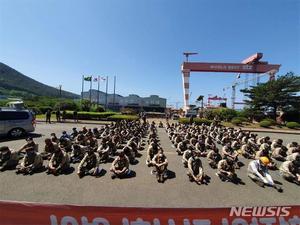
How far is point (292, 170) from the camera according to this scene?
10188 millimetres

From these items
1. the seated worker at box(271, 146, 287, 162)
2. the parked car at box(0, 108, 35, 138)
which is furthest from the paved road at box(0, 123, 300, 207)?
the parked car at box(0, 108, 35, 138)

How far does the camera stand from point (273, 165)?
12086mm

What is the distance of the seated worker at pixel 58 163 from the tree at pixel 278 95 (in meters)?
37.2

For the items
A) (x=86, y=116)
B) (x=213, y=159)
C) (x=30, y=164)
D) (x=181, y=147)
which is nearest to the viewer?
(x=30, y=164)

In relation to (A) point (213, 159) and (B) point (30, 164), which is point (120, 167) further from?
(A) point (213, 159)

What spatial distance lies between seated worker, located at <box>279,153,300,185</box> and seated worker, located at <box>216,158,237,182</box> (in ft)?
7.43

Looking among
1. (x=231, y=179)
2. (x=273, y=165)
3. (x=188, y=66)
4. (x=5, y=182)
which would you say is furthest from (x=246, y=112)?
(x=5, y=182)

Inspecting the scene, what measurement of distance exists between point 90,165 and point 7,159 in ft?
11.7

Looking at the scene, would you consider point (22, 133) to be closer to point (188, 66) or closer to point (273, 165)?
point (273, 165)

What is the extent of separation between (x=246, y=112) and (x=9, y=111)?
Result: 36745mm

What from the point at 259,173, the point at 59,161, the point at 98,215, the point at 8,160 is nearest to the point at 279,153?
the point at 259,173

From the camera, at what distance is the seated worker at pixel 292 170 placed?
9880mm

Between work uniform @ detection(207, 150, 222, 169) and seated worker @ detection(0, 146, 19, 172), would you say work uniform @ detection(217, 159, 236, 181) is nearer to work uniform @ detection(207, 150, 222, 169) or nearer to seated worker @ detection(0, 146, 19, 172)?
work uniform @ detection(207, 150, 222, 169)

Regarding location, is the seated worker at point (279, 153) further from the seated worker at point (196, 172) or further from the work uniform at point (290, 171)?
the seated worker at point (196, 172)
